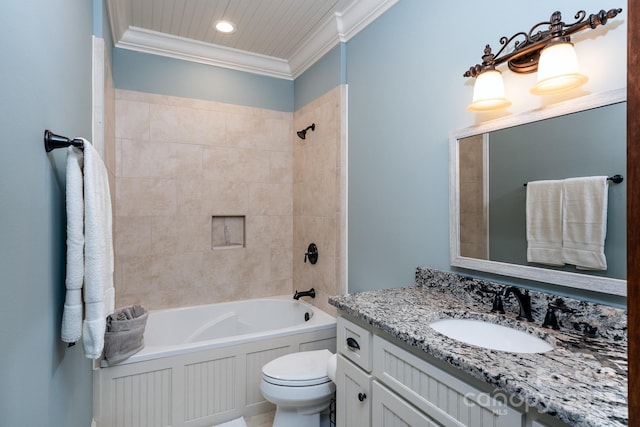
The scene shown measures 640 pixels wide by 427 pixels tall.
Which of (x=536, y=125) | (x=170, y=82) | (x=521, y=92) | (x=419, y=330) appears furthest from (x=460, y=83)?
(x=170, y=82)

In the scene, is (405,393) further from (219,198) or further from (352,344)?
(219,198)

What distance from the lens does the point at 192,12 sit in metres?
2.35

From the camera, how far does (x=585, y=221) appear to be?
112 centimetres

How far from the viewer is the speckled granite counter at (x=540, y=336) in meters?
0.71

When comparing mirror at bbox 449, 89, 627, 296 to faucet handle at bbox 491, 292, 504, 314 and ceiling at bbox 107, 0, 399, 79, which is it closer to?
faucet handle at bbox 491, 292, 504, 314

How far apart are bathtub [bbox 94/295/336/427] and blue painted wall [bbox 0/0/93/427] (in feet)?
1.96

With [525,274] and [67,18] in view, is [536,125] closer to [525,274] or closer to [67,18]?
[525,274]

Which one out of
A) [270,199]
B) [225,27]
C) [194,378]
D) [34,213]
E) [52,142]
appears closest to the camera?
[34,213]

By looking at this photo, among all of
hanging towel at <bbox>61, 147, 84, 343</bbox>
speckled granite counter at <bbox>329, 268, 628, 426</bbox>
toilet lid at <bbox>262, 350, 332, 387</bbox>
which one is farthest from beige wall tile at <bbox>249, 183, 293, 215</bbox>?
hanging towel at <bbox>61, 147, 84, 343</bbox>

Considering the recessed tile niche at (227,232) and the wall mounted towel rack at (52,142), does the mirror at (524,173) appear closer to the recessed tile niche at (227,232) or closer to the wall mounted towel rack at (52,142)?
the wall mounted towel rack at (52,142)

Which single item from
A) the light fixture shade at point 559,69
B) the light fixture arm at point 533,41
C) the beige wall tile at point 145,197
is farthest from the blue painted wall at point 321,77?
the light fixture shade at point 559,69

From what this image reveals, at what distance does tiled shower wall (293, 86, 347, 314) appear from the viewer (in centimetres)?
249

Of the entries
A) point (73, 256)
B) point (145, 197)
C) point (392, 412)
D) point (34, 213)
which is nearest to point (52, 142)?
point (34, 213)

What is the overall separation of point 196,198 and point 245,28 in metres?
1.44
